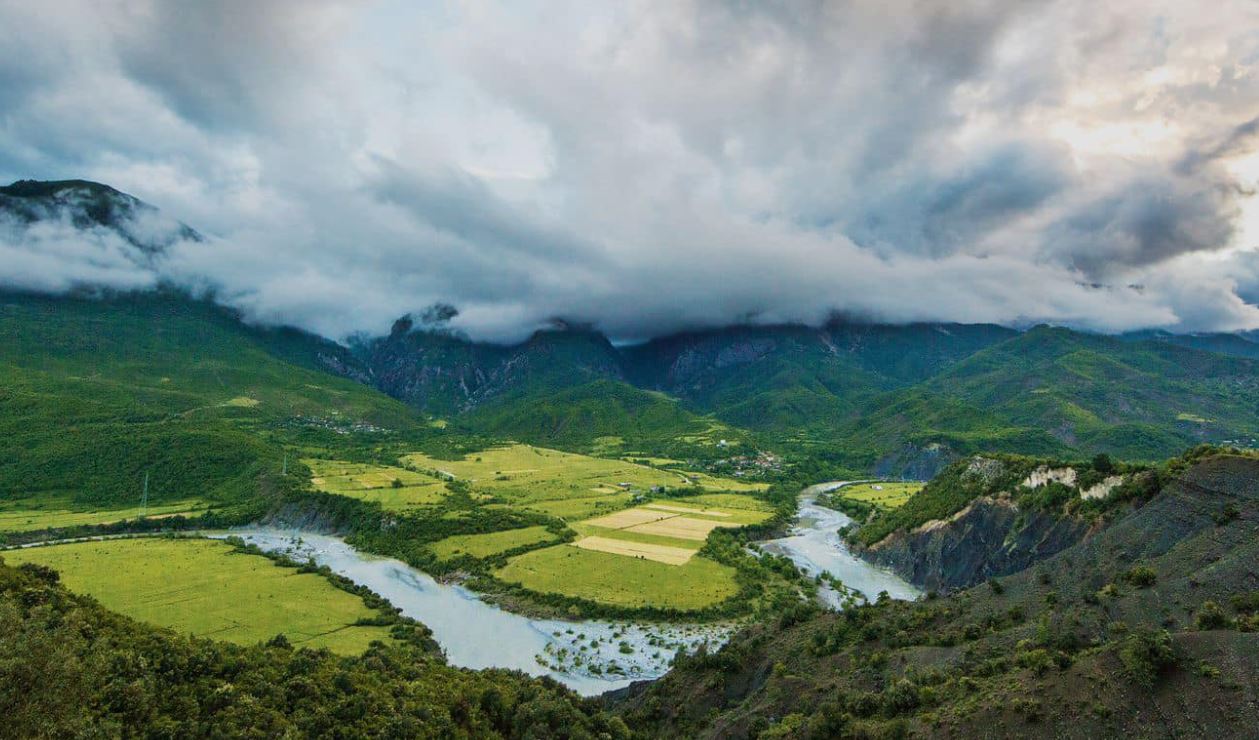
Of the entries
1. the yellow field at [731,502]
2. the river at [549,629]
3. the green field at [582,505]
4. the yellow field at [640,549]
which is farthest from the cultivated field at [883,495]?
the yellow field at [640,549]

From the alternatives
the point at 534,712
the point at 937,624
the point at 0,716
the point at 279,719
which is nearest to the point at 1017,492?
the point at 937,624

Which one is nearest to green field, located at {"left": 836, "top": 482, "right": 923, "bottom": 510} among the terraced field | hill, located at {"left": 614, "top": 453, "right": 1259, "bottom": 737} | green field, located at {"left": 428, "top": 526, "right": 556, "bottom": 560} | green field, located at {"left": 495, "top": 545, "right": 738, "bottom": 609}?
the terraced field

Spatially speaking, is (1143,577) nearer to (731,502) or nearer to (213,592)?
(213,592)

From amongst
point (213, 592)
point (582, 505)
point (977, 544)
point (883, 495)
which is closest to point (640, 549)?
point (582, 505)

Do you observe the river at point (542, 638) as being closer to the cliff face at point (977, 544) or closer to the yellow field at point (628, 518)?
the cliff face at point (977, 544)

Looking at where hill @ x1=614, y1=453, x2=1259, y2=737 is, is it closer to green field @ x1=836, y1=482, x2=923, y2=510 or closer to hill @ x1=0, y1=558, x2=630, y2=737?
hill @ x1=0, y1=558, x2=630, y2=737

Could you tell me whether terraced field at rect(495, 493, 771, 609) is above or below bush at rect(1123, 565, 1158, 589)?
below
